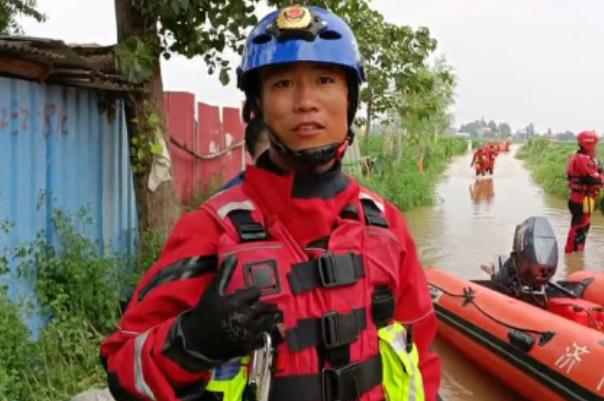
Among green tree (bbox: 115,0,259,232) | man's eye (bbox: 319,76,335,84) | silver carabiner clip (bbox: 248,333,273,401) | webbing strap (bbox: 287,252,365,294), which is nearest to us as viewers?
silver carabiner clip (bbox: 248,333,273,401)

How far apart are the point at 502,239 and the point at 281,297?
35.3ft

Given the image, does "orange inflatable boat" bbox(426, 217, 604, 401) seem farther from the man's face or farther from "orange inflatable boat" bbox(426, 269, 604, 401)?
the man's face

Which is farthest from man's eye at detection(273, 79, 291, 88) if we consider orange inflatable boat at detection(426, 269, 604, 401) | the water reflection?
the water reflection

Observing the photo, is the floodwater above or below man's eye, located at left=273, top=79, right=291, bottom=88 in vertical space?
below

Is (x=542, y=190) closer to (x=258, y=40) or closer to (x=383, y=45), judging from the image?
(x=383, y=45)

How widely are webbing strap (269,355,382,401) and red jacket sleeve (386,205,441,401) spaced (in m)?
0.26

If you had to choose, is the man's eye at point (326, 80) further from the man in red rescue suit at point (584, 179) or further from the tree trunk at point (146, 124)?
the man in red rescue suit at point (584, 179)

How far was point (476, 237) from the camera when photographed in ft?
38.5

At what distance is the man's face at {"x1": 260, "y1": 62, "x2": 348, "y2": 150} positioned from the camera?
156cm

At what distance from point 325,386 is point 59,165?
11.7 ft

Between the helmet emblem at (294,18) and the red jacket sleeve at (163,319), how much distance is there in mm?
508

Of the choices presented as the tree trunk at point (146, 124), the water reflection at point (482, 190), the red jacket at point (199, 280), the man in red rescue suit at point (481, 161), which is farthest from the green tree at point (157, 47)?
the man in red rescue suit at point (481, 161)

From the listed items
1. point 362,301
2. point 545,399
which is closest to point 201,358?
point 362,301

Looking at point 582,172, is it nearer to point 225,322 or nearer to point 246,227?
point 246,227
